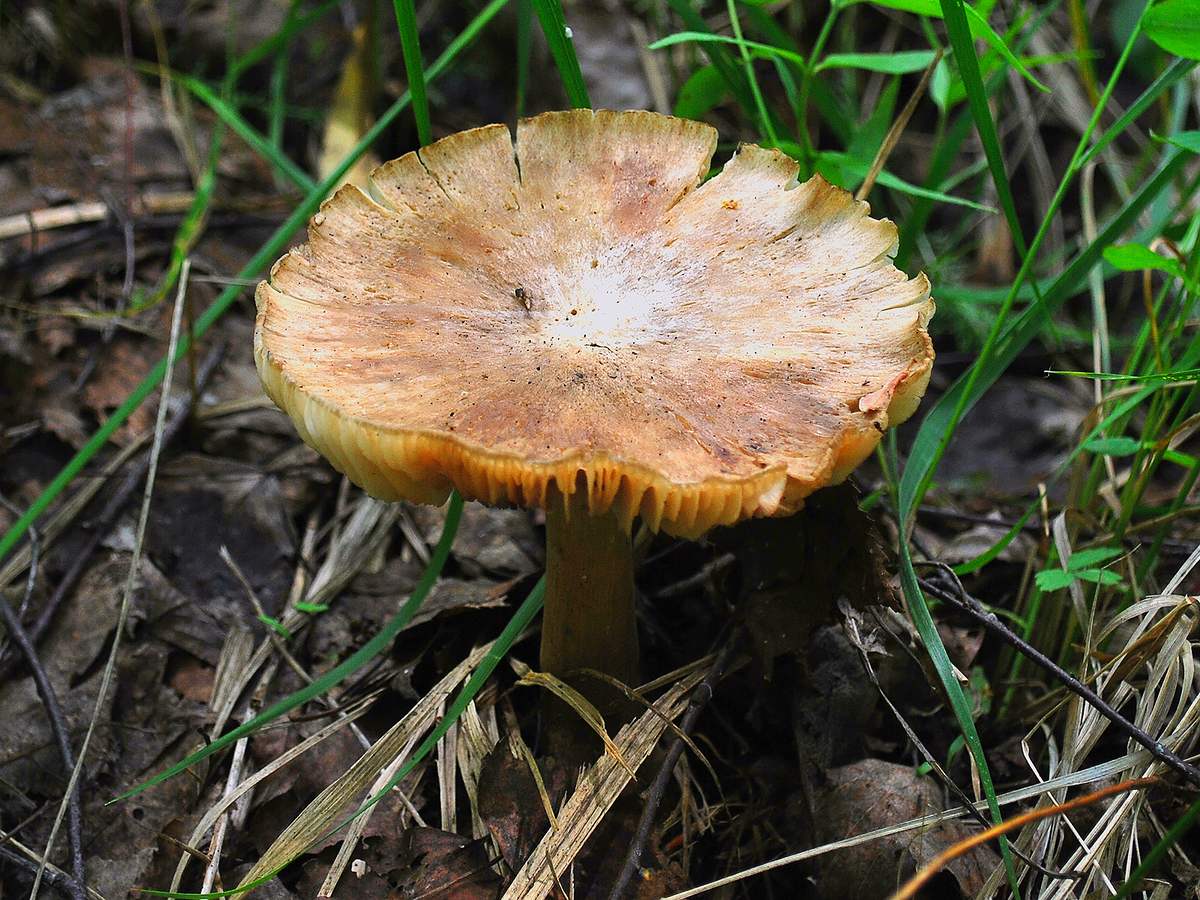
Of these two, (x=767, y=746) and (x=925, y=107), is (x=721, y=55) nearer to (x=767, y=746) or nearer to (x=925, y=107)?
(x=767, y=746)

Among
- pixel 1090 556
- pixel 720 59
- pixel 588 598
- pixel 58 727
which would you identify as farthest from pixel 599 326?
pixel 58 727

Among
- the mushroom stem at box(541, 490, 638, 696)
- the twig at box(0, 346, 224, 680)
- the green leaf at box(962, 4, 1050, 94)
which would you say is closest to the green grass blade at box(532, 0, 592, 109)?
the green leaf at box(962, 4, 1050, 94)

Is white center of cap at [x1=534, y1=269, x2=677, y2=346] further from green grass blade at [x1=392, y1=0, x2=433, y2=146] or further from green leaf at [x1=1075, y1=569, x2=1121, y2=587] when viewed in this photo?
green leaf at [x1=1075, y1=569, x2=1121, y2=587]

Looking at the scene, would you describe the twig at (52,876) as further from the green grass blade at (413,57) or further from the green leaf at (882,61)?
the green leaf at (882,61)

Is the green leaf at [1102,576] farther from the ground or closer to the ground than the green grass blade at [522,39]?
closer to the ground

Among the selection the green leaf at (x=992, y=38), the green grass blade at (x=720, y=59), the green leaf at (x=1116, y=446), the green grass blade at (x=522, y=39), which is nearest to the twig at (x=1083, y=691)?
the green leaf at (x=1116, y=446)

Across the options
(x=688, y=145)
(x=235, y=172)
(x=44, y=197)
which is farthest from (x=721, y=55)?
(x=44, y=197)

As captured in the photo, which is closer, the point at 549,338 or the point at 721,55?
the point at 549,338
